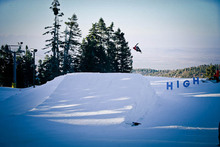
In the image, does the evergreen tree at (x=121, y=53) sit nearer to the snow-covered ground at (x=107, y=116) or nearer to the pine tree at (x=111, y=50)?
the pine tree at (x=111, y=50)

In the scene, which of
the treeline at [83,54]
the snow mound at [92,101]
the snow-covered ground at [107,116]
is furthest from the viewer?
the treeline at [83,54]

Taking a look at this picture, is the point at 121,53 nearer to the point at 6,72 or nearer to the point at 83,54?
the point at 83,54

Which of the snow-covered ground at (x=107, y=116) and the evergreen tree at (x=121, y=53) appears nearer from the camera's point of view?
the snow-covered ground at (x=107, y=116)

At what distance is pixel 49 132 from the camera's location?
223 inches

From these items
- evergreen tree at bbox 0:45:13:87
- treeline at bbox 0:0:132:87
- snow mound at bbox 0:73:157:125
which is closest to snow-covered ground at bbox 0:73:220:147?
snow mound at bbox 0:73:157:125

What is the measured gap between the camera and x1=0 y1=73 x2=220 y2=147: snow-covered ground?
17.4 feet

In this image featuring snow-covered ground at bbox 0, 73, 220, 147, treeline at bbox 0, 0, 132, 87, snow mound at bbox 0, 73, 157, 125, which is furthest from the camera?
treeline at bbox 0, 0, 132, 87

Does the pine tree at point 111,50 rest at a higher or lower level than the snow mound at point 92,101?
higher

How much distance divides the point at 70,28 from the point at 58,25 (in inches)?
200

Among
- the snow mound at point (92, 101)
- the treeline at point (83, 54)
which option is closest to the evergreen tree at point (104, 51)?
the treeline at point (83, 54)

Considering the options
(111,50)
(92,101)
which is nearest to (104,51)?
(111,50)

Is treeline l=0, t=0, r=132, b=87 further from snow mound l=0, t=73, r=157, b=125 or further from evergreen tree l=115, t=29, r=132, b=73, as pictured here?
snow mound l=0, t=73, r=157, b=125

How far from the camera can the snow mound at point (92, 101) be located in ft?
24.3

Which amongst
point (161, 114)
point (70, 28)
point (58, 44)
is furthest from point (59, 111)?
point (70, 28)
